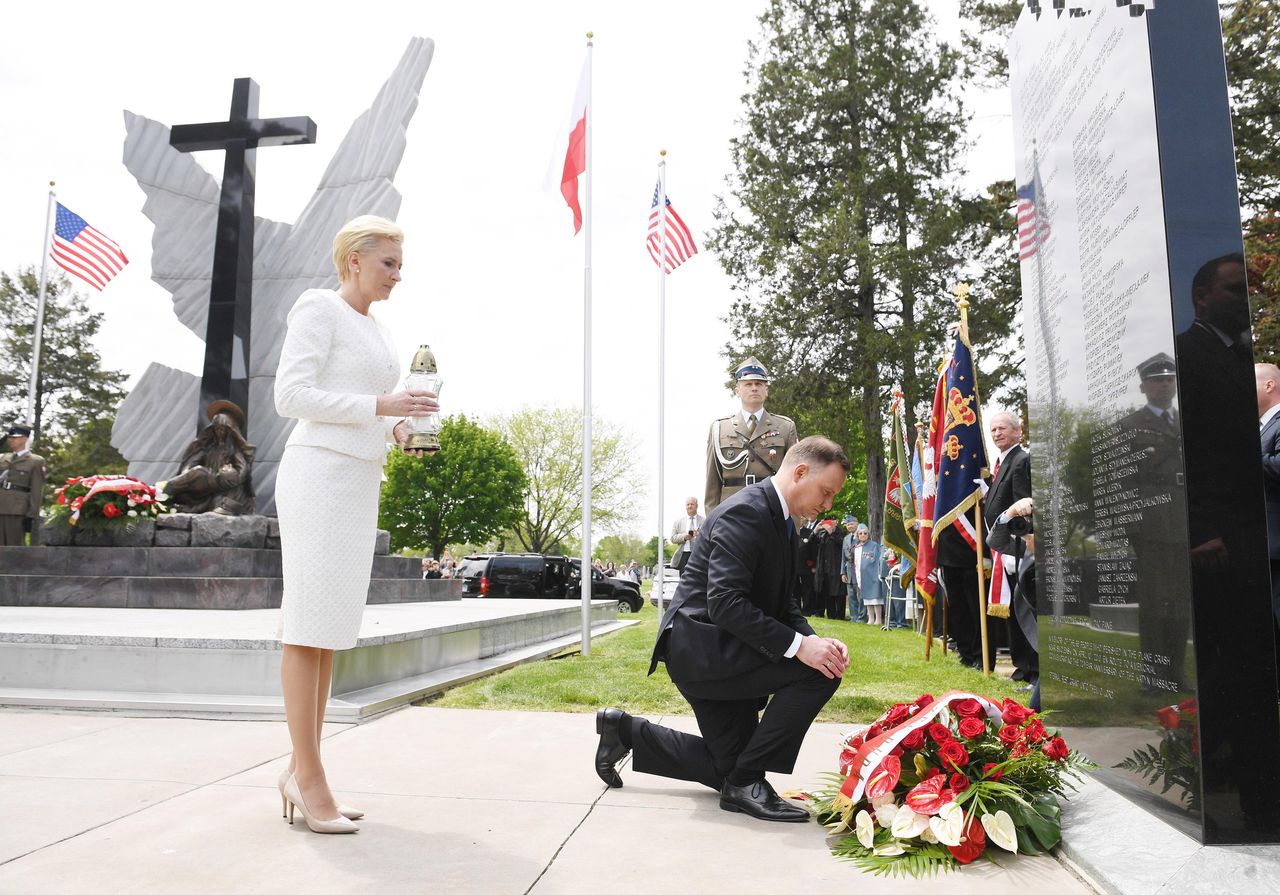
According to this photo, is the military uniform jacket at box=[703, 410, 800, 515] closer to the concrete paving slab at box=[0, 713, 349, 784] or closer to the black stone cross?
the concrete paving slab at box=[0, 713, 349, 784]

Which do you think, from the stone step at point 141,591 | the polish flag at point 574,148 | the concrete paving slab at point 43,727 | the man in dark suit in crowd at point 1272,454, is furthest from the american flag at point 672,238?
the concrete paving slab at point 43,727

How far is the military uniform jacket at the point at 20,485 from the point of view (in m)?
12.3

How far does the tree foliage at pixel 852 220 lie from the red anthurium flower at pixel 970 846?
2211 centimetres

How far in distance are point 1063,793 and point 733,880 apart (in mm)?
1403

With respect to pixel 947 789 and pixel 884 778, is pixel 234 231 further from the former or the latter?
pixel 947 789

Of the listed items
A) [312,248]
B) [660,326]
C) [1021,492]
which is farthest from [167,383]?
[1021,492]

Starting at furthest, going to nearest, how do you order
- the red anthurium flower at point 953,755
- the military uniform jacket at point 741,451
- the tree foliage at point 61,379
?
the tree foliage at point 61,379 < the military uniform jacket at point 741,451 < the red anthurium flower at point 953,755

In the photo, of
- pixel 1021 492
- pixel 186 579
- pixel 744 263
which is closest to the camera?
pixel 1021 492

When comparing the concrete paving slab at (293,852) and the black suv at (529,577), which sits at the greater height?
the black suv at (529,577)

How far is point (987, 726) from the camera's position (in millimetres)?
3277

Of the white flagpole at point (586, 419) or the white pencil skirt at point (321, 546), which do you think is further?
the white flagpole at point (586, 419)

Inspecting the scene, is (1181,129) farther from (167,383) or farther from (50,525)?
(167,383)

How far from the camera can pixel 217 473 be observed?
481 inches

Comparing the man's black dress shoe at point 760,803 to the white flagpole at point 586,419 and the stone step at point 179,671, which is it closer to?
the stone step at point 179,671
